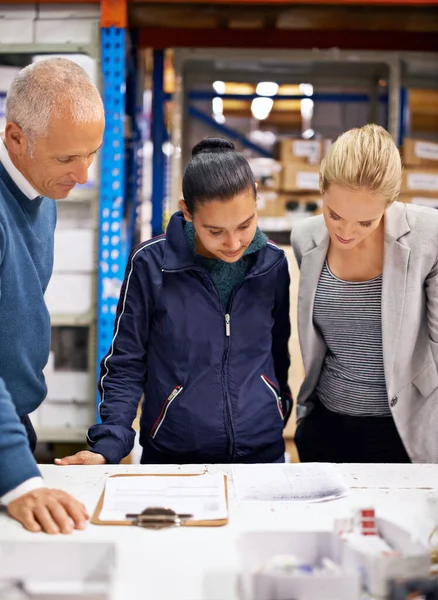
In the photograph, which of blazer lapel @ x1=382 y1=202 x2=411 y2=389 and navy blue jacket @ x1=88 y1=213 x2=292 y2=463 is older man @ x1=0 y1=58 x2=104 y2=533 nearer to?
navy blue jacket @ x1=88 y1=213 x2=292 y2=463

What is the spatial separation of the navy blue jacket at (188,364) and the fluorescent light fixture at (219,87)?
9.24 ft

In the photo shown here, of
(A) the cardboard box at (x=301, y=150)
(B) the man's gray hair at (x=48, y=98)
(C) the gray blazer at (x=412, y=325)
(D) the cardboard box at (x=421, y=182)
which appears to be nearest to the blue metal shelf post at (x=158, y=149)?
(A) the cardboard box at (x=301, y=150)

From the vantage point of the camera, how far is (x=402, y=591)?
0.77m

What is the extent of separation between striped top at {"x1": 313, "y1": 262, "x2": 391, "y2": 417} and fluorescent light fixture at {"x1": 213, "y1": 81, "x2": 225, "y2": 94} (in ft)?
9.21

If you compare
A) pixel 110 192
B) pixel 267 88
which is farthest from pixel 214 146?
pixel 267 88

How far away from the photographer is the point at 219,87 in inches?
166

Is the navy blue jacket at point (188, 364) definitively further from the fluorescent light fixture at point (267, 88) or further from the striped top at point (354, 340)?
the fluorescent light fixture at point (267, 88)

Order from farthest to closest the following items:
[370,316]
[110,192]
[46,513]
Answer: [110,192], [370,316], [46,513]

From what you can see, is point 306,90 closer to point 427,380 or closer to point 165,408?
point 427,380

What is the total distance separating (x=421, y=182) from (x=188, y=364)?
8.39ft

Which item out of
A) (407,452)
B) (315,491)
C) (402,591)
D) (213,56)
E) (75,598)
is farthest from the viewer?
(213,56)

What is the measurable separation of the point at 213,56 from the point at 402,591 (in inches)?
133

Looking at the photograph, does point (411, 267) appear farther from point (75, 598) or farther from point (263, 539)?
point (75, 598)

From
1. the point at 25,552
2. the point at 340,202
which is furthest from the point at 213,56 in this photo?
the point at 25,552
